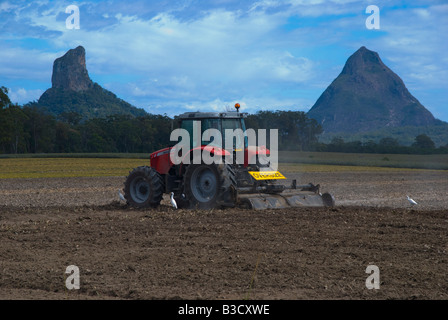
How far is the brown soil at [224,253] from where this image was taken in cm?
632

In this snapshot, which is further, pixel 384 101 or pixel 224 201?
pixel 384 101

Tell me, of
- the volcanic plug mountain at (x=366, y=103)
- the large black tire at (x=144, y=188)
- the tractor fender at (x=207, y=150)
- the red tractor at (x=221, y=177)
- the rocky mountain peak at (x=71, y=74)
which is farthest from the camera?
the rocky mountain peak at (x=71, y=74)

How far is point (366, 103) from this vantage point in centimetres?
16275

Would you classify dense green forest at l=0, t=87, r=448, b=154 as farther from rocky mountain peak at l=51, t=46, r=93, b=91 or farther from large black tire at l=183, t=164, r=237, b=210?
rocky mountain peak at l=51, t=46, r=93, b=91

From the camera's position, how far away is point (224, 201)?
12633mm

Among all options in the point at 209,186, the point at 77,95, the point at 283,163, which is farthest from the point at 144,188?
the point at 77,95

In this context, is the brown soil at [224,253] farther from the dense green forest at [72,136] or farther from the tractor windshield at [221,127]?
the dense green forest at [72,136]

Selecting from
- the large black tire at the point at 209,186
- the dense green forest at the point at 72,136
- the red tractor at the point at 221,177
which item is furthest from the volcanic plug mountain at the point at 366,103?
the large black tire at the point at 209,186

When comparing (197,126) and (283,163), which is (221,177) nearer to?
(197,126)

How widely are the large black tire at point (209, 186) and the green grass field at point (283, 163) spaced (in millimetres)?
22851

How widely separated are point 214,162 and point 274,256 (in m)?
4.94

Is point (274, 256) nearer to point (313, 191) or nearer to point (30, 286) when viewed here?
point (30, 286)

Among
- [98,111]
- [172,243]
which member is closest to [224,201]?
[172,243]
